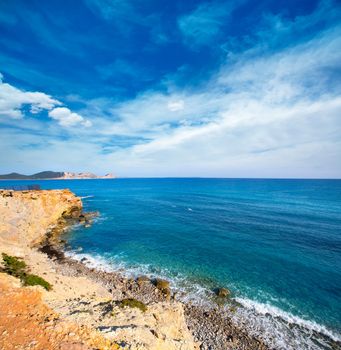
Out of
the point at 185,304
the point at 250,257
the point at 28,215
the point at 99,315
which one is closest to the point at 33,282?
the point at 99,315

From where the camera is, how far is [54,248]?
32.7 meters

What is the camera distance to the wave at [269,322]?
1609 cm

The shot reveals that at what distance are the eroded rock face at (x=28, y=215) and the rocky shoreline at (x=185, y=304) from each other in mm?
5356

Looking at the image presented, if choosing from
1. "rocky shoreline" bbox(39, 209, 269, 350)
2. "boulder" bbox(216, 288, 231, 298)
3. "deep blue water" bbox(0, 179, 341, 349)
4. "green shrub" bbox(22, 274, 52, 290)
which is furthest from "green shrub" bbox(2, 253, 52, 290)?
"boulder" bbox(216, 288, 231, 298)

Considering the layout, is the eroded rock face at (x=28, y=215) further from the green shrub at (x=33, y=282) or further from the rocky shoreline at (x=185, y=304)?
the green shrub at (x=33, y=282)

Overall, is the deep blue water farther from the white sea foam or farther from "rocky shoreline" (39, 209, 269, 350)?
"rocky shoreline" (39, 209, 269, 350)

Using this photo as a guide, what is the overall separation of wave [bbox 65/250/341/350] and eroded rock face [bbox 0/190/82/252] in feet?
73.6

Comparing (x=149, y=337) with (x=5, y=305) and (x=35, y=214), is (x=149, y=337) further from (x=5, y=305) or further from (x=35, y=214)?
(x=35, y=214)

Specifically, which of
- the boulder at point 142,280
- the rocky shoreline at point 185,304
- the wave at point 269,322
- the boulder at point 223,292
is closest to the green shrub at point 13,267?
the rocky shoreline at point 185,304

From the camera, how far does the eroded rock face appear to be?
3341cm

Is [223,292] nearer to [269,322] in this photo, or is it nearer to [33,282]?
[269,322]

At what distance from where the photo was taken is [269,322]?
18.0 metres

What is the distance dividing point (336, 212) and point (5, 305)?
7819 centimetres

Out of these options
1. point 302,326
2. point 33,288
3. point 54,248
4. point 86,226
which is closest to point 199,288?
point 302,326
